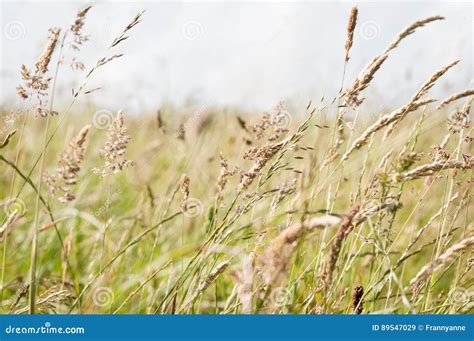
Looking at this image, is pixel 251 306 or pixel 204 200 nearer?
pixel 251 306

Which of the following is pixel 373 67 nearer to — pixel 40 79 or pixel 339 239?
pixel 339 239

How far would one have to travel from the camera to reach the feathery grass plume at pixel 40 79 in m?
1.06

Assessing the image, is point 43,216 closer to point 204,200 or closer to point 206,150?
point 204,200

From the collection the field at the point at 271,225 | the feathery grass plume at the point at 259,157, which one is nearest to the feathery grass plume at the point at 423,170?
the field at the point at 271,225

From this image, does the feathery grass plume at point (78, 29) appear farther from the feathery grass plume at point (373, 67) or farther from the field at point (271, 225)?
the feathery grass plume at point (373, 67)

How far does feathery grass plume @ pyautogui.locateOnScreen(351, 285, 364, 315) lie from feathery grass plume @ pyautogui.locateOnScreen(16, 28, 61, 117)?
70 centimetres

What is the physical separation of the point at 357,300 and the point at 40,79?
77 centimetres

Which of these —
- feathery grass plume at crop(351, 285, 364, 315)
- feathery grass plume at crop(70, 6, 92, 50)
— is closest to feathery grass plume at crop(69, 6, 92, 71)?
feathery grass plume at crop(70, 6, 92, 50)

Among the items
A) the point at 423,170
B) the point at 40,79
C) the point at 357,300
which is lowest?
the point at 357,300

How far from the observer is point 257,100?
2.37 m

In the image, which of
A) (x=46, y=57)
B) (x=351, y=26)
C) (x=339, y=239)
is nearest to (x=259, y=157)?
(x=339, y=239)

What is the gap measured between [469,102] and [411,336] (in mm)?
526

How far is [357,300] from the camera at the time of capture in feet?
3.85

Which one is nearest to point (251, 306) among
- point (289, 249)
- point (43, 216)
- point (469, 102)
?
point (289, 249)
